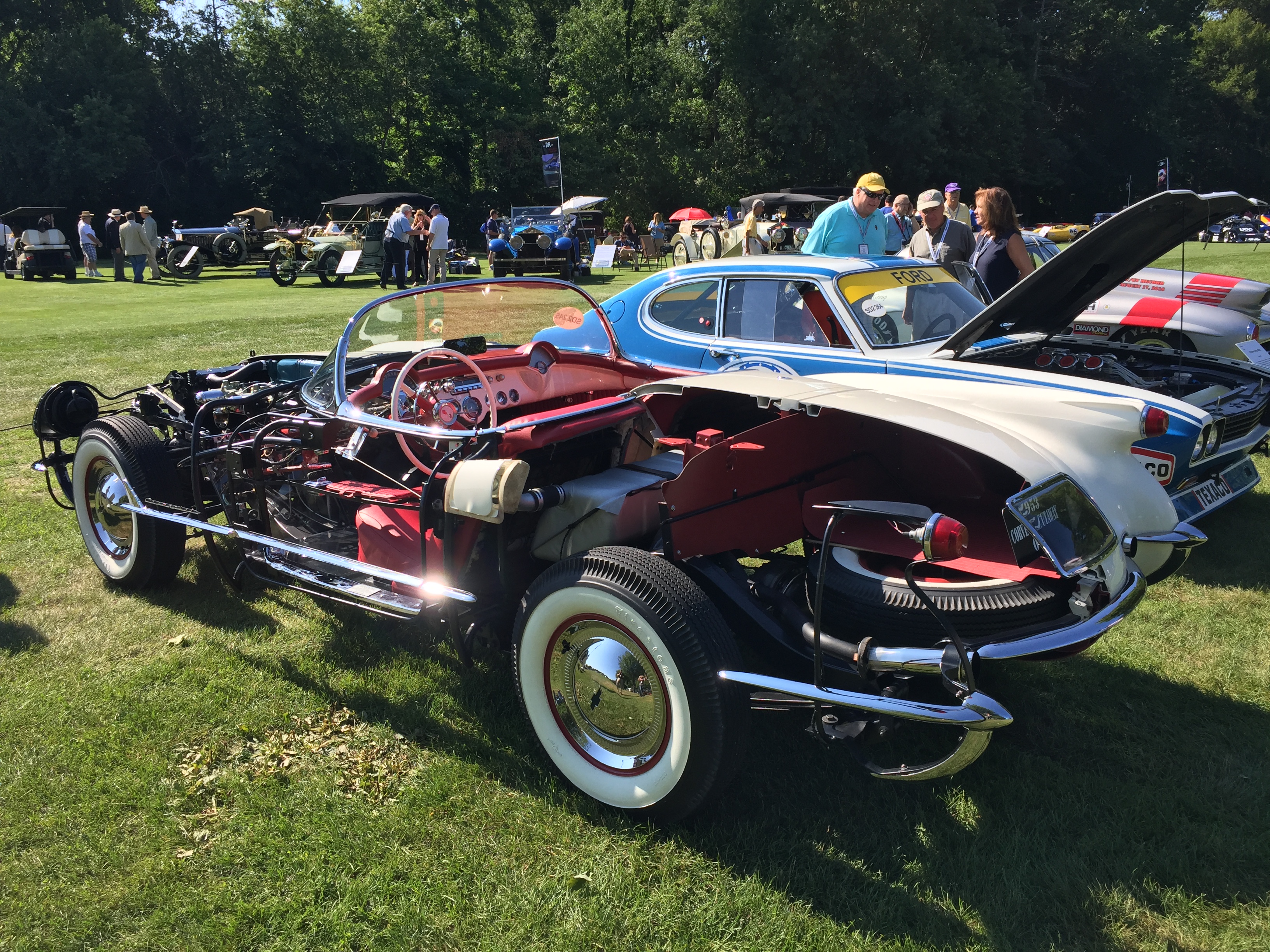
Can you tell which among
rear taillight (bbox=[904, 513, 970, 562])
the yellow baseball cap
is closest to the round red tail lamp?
rear taillight (bbox=[904, 513, 970, 562])

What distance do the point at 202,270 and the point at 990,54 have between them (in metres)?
34.6

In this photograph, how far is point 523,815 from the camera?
9.70 ft

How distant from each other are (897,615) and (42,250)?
30.0m

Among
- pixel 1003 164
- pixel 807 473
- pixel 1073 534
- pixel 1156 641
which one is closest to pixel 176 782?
pixel 807 473

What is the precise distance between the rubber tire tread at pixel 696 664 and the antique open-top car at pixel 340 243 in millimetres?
20578

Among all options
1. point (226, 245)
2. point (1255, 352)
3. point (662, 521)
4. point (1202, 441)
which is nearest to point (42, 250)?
point (226, 245)

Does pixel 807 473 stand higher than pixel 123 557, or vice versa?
pixel 807 473

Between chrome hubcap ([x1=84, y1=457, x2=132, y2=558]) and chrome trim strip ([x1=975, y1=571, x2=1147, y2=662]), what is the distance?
13.7 feet

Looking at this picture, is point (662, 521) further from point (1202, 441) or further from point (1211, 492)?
point (1211, 492)

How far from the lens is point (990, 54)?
4091cm

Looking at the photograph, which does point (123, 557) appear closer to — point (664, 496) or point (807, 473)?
point (664, 496)

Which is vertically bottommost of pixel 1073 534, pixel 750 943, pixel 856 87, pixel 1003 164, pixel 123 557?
pixel 750 943

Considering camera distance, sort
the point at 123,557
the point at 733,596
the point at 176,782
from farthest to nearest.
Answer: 1. the point at 123,557
2. the point at 176,782
3. the point at 733,596

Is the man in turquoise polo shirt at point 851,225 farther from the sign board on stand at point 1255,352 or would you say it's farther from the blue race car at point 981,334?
the sign board on stand at point 1255,352
